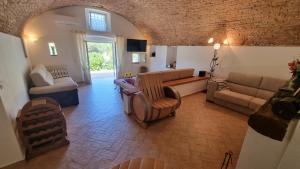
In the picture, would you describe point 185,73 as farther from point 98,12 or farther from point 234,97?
point 98,12

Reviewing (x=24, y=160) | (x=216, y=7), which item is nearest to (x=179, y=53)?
(x=216, y=7)

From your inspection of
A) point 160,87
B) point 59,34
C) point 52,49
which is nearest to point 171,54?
point 160,87

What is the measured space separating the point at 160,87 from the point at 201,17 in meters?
2.98

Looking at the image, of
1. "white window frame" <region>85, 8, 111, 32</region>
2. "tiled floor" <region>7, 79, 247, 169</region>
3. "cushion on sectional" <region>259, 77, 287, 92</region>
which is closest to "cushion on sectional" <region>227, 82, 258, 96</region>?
"cushion on sectional" <region>259, 77, 287, 92</region>

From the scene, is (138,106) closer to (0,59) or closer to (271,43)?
(0,59)

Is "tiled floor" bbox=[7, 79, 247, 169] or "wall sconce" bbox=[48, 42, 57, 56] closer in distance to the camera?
"tiled floor" bbox=[7, 79, 247, 169]

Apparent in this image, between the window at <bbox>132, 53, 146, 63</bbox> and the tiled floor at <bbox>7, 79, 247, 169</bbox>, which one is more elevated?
the window at <bbox>132, 53, 146, 63</bbox>

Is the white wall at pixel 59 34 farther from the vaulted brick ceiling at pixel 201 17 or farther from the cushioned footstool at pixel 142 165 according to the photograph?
the cushioned footstool at pixel 142 165

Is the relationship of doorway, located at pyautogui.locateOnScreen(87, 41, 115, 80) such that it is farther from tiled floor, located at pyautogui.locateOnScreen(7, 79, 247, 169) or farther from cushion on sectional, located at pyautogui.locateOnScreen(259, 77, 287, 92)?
cushion on sectional, located at pyautogui.locateOnScreen(259, 77, 287, 92)

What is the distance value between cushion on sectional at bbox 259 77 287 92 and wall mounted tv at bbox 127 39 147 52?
563 cm

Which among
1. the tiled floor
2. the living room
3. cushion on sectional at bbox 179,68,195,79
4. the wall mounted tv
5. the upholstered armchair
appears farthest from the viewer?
the wall mounted tv

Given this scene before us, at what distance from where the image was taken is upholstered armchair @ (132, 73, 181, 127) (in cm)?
243

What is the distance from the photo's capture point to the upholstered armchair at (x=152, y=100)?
95.5 inches

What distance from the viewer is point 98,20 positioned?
5.99 m
